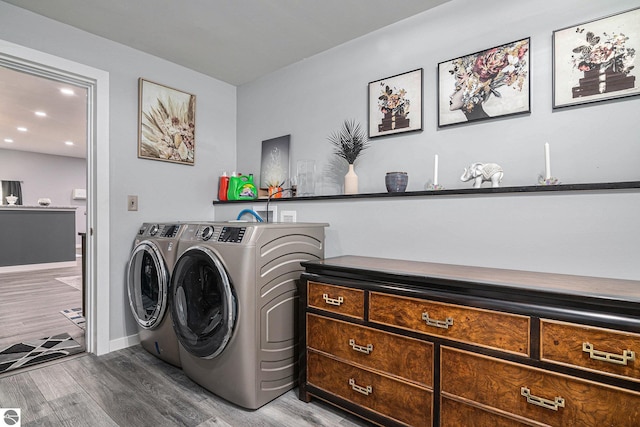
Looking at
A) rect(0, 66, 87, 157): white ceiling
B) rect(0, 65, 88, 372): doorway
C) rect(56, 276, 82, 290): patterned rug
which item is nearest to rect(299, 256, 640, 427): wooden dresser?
rect(0, 65, 88, 372): doorway

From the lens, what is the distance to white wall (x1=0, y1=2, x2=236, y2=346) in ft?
7.25

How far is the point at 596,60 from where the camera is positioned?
1.53 meters

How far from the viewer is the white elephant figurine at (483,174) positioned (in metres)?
1.71

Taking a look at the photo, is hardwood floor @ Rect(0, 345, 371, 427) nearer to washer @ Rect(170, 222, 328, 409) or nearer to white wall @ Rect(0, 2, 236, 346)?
washer @ Rect(170, 222, 328, 409)

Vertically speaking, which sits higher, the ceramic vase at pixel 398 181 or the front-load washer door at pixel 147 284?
the ceramic vase at pixel 398 181

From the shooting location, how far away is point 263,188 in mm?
3002

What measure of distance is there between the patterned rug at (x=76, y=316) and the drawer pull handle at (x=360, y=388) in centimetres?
270

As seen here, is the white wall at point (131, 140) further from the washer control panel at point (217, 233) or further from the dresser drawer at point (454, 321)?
the dresser drawer at point (454, 321)

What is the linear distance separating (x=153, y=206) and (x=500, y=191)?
8.45 ft

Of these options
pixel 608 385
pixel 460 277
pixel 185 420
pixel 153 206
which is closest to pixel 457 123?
pixel 460 277

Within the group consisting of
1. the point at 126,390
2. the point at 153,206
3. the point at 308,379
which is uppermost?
the point at 153,206

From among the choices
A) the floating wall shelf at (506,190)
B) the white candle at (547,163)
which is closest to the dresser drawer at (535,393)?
the floating wall shelf at (506,190)

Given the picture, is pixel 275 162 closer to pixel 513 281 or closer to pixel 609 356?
pixel 513 281

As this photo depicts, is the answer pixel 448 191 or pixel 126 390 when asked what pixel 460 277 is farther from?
pixel 126 390
